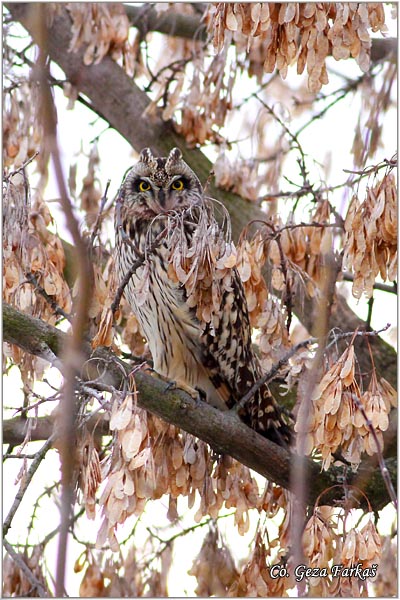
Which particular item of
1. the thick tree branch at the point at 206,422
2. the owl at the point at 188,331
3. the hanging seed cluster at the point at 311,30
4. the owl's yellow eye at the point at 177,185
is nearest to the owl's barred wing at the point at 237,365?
the owl at the point at 188,331

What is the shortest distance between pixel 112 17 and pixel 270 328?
1957mm

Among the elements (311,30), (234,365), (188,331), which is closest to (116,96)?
(188,331)

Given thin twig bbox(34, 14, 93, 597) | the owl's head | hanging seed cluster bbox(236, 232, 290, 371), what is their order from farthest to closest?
the owl's head, hanging seed cluster bbox(236, 232, 290, 371), thin twig bbox(34, 14, 93, 597)

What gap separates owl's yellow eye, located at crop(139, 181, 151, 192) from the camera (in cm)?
376

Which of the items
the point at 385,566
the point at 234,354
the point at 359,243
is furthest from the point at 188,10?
the point at 385,566

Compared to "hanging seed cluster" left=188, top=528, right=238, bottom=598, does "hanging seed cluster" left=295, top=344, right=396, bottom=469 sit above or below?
above

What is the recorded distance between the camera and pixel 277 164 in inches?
182

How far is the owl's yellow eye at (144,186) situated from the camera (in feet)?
12.3

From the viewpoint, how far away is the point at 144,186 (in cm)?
379

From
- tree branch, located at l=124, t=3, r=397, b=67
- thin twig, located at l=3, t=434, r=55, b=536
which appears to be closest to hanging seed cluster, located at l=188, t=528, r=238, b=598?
thin twig, located at l=3, t=434, r=55, b=536

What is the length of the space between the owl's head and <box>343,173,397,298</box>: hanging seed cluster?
1.08m

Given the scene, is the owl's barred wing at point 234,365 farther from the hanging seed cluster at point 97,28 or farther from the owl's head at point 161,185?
the hanging seed cluster at point 97,28

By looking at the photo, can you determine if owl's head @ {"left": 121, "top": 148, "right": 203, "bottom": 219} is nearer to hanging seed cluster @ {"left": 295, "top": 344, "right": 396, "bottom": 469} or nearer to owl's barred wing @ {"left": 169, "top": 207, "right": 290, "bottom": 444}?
owl's barred wing @ {"left": 169, "top": 207, "right": 290, "bottom": 444}

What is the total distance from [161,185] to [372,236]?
1.29 metres
